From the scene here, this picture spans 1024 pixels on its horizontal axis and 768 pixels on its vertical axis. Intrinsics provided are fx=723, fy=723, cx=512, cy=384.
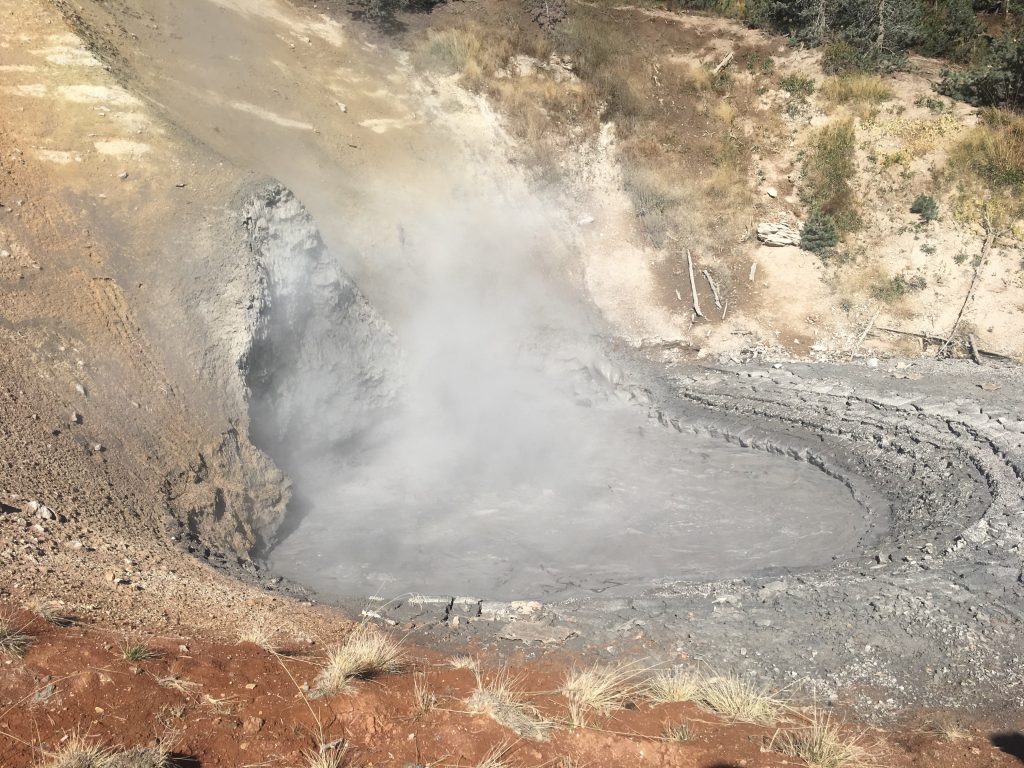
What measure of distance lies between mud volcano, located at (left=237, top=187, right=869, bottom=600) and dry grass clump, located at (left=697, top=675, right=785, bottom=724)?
2.49 meters

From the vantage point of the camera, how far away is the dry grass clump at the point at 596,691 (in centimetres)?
522

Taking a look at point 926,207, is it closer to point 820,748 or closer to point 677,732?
point 820,748

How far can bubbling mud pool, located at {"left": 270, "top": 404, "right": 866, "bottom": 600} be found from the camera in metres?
9.05

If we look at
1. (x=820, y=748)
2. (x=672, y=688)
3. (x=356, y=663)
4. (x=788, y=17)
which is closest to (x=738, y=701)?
(x=672, y=688)

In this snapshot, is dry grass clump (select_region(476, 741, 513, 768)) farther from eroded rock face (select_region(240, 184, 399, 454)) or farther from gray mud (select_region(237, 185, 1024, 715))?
eroded rock face (select_region(240, 184, 399, 454))

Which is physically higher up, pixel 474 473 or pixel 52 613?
pixel 52 613

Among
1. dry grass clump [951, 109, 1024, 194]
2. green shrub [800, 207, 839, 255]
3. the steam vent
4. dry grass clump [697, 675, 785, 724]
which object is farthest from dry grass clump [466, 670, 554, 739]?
dry grass clump [951, 109, 1024, 194]

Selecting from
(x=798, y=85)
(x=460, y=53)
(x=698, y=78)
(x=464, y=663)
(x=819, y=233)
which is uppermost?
(x=798, y=85)

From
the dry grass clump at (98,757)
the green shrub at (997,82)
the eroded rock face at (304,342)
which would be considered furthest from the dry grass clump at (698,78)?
the dry grass clump at (98,757)

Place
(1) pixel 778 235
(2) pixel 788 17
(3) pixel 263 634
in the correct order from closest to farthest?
(3) pixel 263 634, (1) pixel 778 235, (2) pixel 788 17

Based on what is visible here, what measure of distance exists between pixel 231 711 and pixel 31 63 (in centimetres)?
1184

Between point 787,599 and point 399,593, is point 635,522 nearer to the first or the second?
point 787,599

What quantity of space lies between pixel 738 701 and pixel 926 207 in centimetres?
1670

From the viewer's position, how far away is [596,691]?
5.34 m
